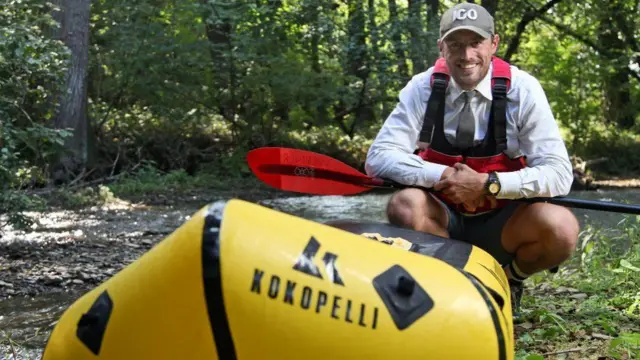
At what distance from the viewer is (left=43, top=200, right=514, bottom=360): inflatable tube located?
5.09ft

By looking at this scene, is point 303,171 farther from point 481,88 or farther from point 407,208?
point 481,88

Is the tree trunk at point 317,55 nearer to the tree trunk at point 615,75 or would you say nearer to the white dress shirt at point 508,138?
the tree trunk at point 615,75

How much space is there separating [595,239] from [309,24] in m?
7.24

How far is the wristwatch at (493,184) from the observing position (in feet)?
9.37

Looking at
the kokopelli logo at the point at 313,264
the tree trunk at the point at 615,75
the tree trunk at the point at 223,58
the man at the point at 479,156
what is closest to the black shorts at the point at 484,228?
the man at the point at 479,156

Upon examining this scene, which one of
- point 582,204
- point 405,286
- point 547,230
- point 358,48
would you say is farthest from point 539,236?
point 358,48

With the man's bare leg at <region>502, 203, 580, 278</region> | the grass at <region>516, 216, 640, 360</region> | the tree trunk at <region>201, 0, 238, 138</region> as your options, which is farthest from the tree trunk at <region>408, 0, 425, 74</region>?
the man's bare leg at <region>502, 203, 580, 278</region>

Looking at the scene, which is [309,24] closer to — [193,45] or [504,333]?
[193,45]

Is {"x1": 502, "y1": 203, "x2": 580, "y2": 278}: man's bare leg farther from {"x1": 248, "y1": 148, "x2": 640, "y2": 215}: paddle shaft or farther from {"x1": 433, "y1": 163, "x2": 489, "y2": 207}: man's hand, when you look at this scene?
{"x1": 248, "y1": 148, "x2": 640, "y2": 215}: paddle shaft

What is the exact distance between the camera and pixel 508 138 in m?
3.02

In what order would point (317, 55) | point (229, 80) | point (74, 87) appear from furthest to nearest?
point (317, 55) → point (229, 80) → point (74, 87)

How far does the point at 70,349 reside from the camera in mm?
1679

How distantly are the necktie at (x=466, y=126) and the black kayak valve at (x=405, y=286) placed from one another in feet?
4.68

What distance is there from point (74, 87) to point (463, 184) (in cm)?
688
